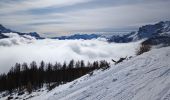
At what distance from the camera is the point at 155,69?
23.4m

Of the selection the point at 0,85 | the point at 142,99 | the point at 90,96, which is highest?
the point at 142,99

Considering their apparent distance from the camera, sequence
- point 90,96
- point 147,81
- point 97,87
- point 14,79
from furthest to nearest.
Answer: point 14,79
point 97,87
point 90,96
point 147,81

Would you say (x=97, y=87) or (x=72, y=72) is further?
(x=72, y=72)

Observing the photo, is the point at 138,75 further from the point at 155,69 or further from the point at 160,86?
the point at 160,86

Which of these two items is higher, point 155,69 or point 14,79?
point 155,69

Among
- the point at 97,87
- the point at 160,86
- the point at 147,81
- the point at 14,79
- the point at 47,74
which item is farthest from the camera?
the point at 47,74

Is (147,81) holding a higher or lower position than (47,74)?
higher

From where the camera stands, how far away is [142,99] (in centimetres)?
1759

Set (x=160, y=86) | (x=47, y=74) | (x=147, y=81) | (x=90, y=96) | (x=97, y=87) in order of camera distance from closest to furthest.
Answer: (x=160, y=86) → (x=147, y=81) → (x=90, y=96) → (x=97, y=87) → (x=47, y=74)

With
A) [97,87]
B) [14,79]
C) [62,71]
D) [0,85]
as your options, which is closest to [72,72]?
[62,71]

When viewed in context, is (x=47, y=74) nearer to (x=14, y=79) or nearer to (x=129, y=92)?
(x=14, y=79)

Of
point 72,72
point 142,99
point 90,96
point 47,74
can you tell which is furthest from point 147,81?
point 47,74

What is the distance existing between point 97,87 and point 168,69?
24.1ft

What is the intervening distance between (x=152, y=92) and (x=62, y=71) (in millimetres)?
132684
